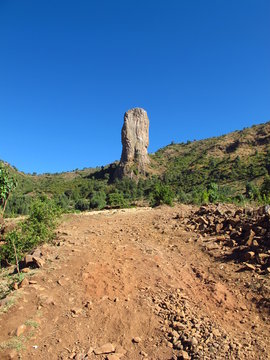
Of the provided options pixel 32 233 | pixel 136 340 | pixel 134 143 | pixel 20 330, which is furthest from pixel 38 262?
pixel 134 143

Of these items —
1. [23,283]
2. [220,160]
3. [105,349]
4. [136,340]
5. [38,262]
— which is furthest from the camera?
[220,160]

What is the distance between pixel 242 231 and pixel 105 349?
4438 mm

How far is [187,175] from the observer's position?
44469 mm

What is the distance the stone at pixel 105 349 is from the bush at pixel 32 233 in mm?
3550

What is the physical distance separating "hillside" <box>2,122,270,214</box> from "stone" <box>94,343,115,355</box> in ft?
74.9

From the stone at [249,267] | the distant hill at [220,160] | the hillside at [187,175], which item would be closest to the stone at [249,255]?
the stone at [249,267]

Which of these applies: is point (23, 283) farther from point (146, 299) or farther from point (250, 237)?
point (250, 237)

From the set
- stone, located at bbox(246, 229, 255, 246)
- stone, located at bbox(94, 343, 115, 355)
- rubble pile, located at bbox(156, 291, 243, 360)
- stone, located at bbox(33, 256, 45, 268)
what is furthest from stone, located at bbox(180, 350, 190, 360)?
stone, located at bbox(33, 256, 45, 268)

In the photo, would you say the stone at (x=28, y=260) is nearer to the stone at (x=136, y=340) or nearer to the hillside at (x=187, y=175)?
the stone at (x=136, y=340)

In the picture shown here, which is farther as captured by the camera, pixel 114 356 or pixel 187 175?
pixel 187 175

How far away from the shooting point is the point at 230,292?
451 cm

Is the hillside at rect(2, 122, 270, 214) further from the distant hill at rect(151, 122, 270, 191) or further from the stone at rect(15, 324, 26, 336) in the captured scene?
the stone at rect(15, 324, 26, 336)

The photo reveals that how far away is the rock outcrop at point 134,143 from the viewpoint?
52094mm

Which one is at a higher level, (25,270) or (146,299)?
(25,270)
